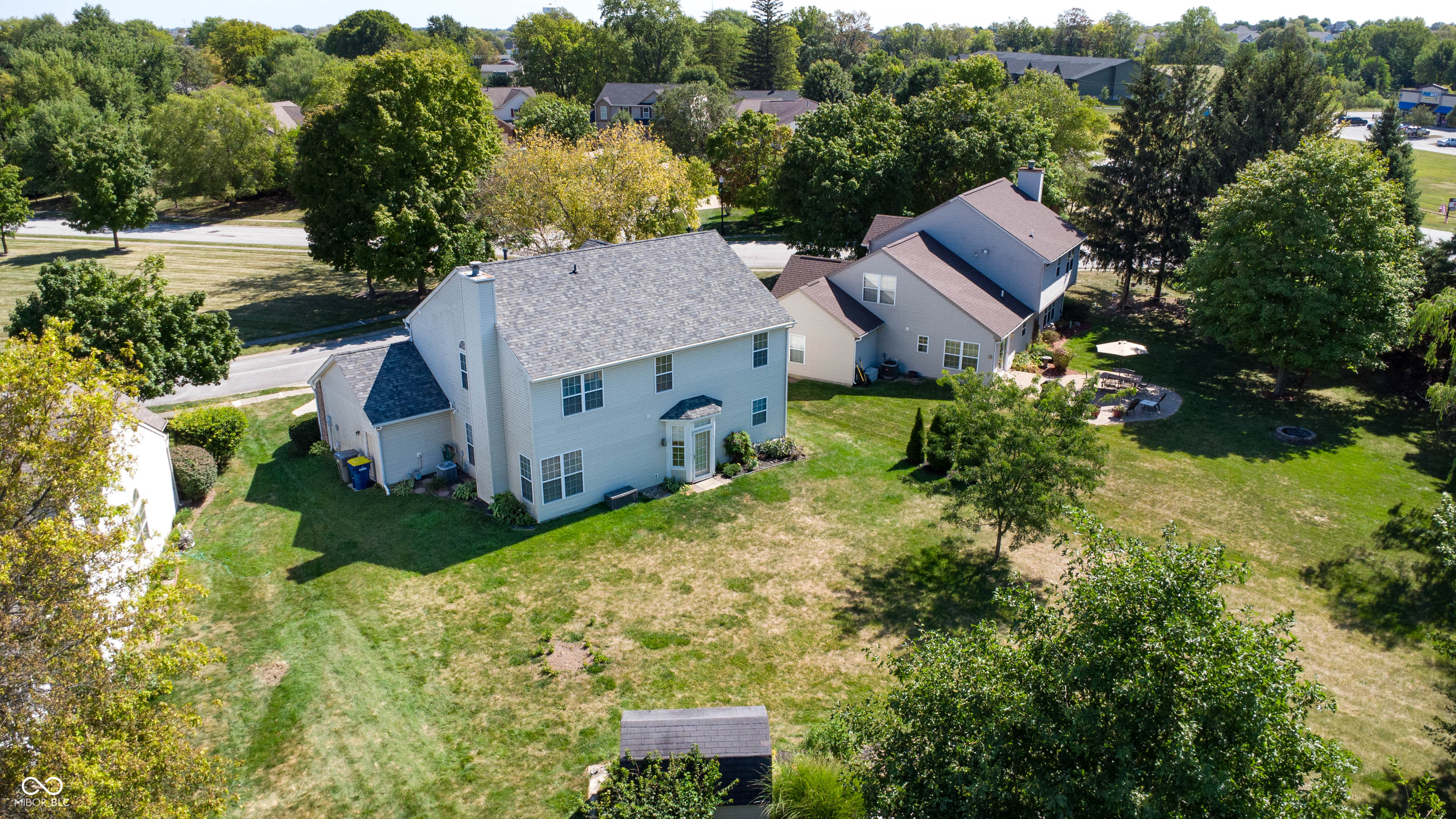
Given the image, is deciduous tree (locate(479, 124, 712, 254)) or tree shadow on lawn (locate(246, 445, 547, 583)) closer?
tree shadow on lawn (locate(246, 445, 547, 583))

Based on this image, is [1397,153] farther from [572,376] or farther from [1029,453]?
[572,376]

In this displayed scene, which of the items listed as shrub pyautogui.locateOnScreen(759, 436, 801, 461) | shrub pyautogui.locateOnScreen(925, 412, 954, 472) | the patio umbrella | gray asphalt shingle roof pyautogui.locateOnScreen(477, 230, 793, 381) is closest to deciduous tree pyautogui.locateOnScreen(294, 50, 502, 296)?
gray asphalt shingle roof pyautogui.locateOnScreen(477, 230, 793, 381)

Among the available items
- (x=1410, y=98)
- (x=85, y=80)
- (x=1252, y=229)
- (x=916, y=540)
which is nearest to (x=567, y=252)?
(x=916, y=540)

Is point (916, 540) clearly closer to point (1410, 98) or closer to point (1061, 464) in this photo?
point (1061, 464)

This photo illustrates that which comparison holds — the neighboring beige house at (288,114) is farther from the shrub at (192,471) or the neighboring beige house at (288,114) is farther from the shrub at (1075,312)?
the shrub at (1075,312)

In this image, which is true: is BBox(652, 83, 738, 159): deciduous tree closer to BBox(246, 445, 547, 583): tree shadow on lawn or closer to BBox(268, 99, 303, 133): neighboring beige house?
BBox(268, 99, 303, 133): neighboring beige house

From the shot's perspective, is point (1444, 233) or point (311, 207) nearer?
point (311, 207)
